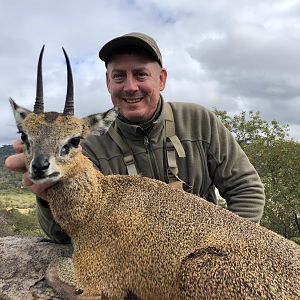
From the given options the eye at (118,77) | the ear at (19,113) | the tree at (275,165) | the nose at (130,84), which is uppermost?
the eye at (118,77)

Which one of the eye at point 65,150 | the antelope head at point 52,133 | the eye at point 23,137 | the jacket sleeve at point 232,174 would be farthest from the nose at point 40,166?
the jacket sleeve at point 232,174

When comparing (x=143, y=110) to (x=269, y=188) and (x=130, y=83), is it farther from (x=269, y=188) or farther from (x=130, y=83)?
(x=269, y=188)

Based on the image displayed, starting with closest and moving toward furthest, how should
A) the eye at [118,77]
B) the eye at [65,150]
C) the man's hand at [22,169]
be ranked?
1. the eye at [65,150]
2. the man's hand at [22,169]
3. the eye at [118,77]

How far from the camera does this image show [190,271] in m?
6.63

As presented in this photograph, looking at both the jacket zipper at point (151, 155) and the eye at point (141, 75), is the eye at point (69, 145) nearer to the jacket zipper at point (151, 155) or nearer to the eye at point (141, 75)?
the jacket zipper at point (151, 155)

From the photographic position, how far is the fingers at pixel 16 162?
7977 mm

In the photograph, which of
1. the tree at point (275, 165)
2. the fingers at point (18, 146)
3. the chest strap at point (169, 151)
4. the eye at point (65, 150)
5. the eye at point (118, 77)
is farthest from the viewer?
the tree at point (275, 165)

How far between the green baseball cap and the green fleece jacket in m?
1.18

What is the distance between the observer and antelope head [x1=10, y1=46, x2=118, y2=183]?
277 inches

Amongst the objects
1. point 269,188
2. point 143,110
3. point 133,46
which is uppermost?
point 133,46

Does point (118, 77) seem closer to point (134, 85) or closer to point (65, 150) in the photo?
point (134, 85)

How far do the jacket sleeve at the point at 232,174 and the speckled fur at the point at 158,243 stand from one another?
2222 mm

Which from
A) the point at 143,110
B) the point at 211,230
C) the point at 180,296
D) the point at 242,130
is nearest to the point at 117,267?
the point at 180,296

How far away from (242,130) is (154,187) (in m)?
44.4
